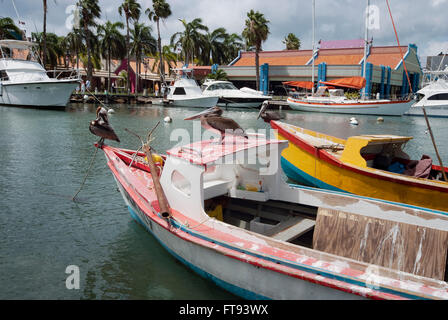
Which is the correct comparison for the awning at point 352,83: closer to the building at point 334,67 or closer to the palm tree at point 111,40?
the building at point 334,67

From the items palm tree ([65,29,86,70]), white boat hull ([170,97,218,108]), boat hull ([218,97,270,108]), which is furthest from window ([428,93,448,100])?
palm tree ([65,29,86,70])

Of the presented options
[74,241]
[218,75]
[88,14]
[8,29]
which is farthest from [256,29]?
[74,241]

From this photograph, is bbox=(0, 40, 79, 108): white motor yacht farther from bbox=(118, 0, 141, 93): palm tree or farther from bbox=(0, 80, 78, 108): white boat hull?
bbox=(118, 0, 141, 93): palm tree

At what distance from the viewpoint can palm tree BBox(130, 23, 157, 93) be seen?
181 ft

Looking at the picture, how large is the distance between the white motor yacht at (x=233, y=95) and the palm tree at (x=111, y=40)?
20421 mm

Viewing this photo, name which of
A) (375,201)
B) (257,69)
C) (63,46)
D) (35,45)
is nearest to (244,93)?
(257,69)

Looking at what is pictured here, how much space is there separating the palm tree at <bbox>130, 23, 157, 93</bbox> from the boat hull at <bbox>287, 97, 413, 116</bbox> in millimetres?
27561

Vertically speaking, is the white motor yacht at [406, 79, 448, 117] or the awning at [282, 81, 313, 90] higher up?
the awning at [282, 81, 313, 90]

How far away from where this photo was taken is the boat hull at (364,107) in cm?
3766

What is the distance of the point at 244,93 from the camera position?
42.7 metres

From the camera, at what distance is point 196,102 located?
4288cm

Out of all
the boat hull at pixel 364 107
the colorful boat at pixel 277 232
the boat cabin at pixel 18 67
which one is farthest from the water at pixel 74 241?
the boat hull at pixel 364 107

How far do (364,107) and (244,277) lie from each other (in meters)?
37.6

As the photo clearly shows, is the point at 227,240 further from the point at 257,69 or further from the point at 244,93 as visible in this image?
the point at 257,69
